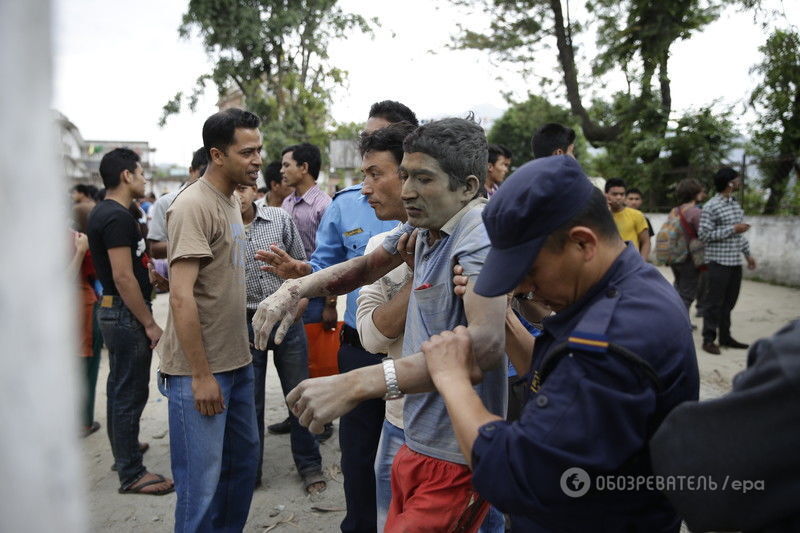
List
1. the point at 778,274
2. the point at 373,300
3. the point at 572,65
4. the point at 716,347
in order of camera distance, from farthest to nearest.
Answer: the point at 572,65, the point at 778,274, the point at 716,347, the point at 373,300

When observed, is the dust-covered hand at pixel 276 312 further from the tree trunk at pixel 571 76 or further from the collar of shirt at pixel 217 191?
the tree trunk at pixel 571 76

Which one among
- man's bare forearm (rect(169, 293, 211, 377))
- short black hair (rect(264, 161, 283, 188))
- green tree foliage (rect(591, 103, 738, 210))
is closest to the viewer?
man's bare forearm (rect(169, 293, 211, 377))

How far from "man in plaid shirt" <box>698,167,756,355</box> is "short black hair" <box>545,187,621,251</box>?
597 cm

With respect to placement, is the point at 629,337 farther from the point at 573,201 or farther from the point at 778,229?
the point at 778,229

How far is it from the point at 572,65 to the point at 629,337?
16698 millimetres

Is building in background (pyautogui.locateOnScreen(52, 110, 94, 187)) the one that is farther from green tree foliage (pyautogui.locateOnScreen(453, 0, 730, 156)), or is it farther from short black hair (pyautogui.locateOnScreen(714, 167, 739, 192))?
green tree foliage (pyautogui.locateOnScreen(453, 0, 730, 156))

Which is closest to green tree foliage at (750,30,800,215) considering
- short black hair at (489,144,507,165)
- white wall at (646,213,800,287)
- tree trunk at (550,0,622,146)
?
white wall at (646,213,800,287)

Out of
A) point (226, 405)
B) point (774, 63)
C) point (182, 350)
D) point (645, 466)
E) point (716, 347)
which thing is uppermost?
point (774, 63)

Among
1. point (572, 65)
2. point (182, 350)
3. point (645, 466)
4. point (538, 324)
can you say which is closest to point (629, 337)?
point (645, 466)

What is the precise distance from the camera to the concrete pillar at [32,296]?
1.63 ft

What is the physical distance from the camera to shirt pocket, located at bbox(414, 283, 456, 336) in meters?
1.85

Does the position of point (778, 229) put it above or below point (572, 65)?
below

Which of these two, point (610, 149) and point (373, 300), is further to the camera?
point (610, 149)

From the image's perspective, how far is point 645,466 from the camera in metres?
1.23
